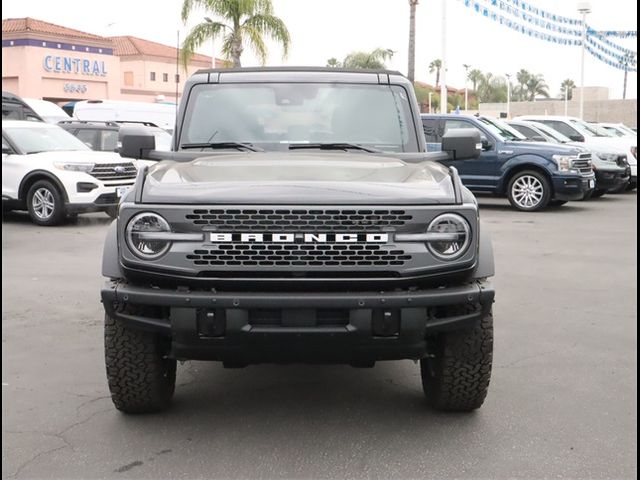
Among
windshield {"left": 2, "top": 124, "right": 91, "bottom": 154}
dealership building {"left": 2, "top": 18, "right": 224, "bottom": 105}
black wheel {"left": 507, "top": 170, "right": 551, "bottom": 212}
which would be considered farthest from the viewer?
dealership building {"left": 2, "top": 18, "right": 224, "bottom": 105}

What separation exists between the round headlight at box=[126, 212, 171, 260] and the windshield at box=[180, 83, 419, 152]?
1.52 m

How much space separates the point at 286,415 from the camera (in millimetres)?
4348

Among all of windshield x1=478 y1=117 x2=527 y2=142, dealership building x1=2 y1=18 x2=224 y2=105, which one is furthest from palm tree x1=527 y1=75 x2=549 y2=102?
windshield x1=478 y1=117 x2=527 y2=142

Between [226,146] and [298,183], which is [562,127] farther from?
[298,183]

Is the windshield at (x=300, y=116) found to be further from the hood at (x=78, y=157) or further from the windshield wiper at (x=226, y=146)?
the hood at (x=78, y=157)

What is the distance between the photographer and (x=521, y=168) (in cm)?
1539

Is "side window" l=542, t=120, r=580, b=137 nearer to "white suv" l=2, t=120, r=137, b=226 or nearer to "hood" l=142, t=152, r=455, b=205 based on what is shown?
"white suv" l=2, t=120, r=137, b=226

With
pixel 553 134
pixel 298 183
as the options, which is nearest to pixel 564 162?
pixel 553 134

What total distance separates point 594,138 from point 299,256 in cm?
1750

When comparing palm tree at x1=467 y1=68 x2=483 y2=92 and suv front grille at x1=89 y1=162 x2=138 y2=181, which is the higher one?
palm tree at x1=467 y1=68 x2=483 y2=92

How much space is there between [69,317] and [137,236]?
3177mm

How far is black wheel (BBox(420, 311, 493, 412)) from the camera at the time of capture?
13.2 feet

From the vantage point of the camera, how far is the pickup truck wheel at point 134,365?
404cm

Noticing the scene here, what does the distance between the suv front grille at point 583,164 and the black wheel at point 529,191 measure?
0.60m
